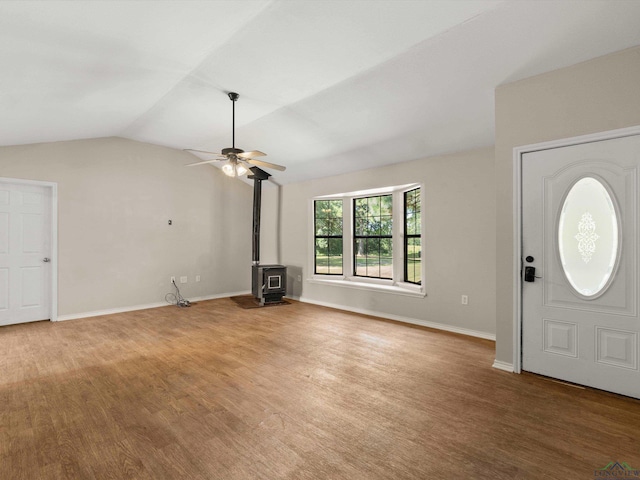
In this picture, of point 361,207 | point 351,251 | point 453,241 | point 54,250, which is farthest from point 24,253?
point 453,241

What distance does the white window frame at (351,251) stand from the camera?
4966mm

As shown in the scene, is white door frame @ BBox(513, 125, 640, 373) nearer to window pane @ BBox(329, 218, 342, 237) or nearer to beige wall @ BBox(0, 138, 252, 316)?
window pane @ BBox(329, 218, 342, 237)

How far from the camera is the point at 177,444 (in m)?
1.93

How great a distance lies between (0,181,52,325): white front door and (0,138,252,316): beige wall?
216 millimetres

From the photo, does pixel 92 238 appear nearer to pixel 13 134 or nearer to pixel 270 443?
pixel 13 134

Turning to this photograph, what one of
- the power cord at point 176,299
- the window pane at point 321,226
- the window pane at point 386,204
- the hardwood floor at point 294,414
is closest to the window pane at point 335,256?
the window pane at point 321,226

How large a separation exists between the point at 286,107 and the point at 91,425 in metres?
3.65

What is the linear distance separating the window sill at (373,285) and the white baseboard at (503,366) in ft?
5.16

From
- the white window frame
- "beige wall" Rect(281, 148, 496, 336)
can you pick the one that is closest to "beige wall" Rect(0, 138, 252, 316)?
the white window frame

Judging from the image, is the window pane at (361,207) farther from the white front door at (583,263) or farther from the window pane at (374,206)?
the white front door at (583,263)

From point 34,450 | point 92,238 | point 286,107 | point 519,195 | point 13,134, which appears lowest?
point 34,450

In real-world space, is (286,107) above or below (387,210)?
above

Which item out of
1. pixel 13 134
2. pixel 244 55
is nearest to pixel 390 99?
pixel 244 55

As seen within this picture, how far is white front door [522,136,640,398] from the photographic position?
2.51 m
